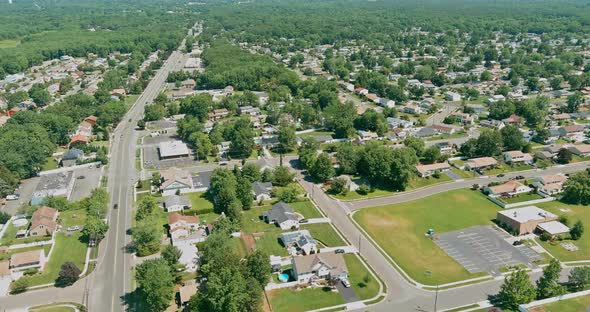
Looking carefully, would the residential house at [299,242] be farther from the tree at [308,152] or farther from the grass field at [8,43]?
the grass field at [8,43]

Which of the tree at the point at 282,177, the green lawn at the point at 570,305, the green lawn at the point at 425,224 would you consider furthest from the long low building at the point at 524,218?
the tree at the point at 282,177

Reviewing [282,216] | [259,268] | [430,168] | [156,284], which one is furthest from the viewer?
[430,168]

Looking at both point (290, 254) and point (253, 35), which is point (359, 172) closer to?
point (290, 254)

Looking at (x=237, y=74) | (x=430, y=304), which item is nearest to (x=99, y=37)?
(x=237, y=74)

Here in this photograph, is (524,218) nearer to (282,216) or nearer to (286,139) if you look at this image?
(282,216)

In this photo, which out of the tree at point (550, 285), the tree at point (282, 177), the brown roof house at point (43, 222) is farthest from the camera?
the tree at point (282, 177)

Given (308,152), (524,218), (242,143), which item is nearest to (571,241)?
(524,218)

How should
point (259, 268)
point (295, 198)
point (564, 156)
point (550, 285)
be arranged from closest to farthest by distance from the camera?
point (550, 285) → point (259, 268) → point (295, 198) → point (564, 156)
